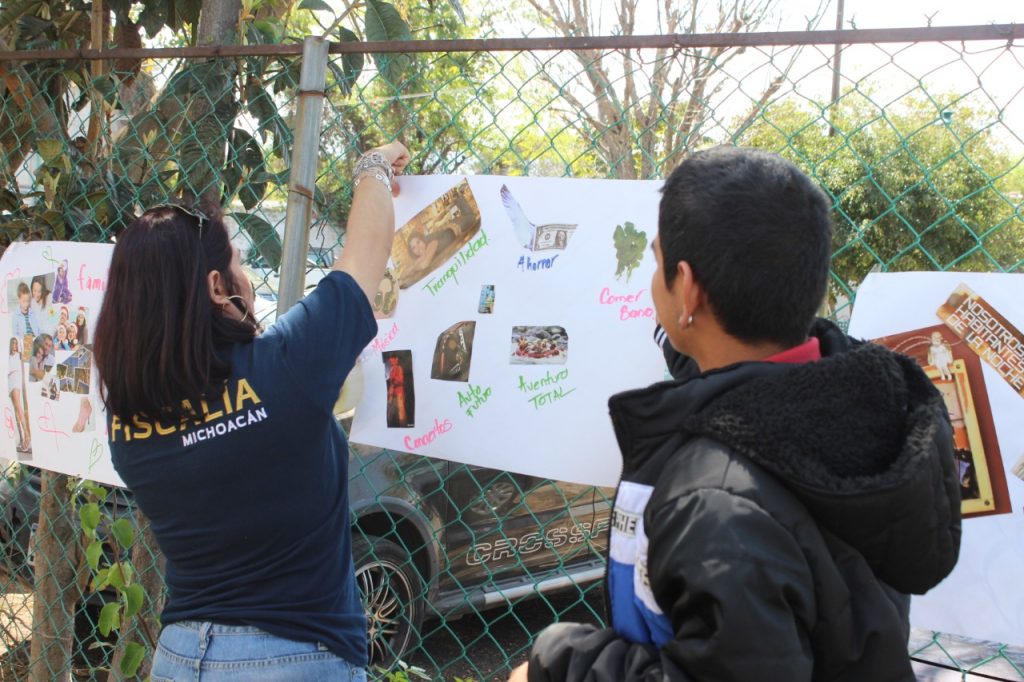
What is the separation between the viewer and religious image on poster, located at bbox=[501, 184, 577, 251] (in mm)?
2006

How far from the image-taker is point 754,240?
117cm

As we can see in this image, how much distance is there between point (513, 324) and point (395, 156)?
50 centimetres

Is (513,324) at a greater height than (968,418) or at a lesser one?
greater

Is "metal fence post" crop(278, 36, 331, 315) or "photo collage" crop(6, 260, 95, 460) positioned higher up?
"metal fence post" crop(278, 36, 331, 315)

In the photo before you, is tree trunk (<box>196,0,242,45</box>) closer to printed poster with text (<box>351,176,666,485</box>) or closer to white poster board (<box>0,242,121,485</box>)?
white poster board (<box>0,242,121,485</box>)

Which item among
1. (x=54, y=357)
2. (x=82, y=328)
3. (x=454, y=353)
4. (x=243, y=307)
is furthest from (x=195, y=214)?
(x=54, y=357)

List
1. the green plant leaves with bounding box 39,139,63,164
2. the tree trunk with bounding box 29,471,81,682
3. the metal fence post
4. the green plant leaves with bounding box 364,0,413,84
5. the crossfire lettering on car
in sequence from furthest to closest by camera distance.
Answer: the crossfire lettering on car → the tree trunk with bounding box 29,471,81,682 → the green plant leaves with bounding box 39,139,63,164 → the green plant leaves with bounding box 364,0,413,84 → the metal fence post

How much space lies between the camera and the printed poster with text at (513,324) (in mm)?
1940

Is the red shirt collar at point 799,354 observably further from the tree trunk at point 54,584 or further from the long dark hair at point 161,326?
the tree trunk at point 54,584

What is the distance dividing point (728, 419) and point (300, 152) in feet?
5.22

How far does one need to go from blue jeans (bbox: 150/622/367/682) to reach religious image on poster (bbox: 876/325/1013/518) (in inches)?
50.5

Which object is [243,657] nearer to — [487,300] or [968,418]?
[487,300]

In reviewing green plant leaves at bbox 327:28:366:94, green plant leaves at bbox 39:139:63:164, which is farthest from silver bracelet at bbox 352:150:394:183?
green plant leaves at bbox 39:139:63:164

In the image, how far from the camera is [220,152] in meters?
2.82
